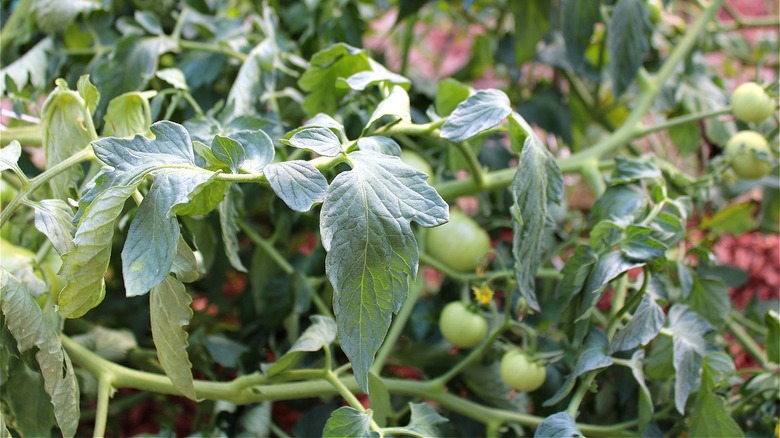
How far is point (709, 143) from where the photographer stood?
1.05 metres

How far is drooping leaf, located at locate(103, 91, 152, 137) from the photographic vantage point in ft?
1.88

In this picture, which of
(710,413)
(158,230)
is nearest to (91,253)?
(158,230)

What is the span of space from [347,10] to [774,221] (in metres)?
0.66

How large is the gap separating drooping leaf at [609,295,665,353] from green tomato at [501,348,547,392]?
86 millimetres

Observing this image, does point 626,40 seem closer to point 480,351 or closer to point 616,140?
point 616,140

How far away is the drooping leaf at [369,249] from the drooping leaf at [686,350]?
0.27 m

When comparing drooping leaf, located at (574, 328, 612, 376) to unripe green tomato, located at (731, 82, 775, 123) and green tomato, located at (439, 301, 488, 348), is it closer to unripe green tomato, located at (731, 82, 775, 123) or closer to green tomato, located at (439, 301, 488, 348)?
Answer: green tomato, located at (439, 301, 488, 348)

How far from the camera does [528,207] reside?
0.53 metres

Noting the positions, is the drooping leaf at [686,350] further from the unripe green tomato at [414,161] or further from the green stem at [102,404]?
the green stem at [102,404]

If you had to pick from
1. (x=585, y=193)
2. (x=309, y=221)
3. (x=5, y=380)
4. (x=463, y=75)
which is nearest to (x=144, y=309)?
(x=309, y=221)

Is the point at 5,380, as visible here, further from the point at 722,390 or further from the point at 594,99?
the point at 594,99

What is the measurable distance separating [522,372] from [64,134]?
43 cm

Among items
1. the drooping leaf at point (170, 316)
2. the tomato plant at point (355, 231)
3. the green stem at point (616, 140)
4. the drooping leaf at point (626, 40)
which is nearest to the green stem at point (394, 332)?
the tomato plant at point (355, 231)

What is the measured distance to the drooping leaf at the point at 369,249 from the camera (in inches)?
16.6
